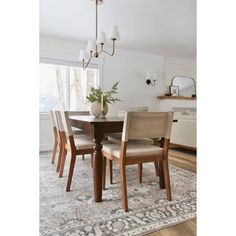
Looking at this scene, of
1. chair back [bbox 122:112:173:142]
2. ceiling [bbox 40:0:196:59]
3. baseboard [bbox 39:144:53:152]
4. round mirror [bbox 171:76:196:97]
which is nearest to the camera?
chair back [bbox 122:112:173:142]

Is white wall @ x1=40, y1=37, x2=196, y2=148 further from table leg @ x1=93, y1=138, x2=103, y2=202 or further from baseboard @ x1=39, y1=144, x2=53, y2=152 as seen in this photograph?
table leg @ x1=93, y1=138, x2=103, y2=202

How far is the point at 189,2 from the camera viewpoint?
9.06ft

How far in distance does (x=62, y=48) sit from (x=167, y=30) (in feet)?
6.87

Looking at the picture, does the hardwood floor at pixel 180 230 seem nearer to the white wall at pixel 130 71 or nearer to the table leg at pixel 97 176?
the table leg at pixel 97 176

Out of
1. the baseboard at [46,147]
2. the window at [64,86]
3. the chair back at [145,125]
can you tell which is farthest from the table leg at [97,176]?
the baseboard at [46,147]

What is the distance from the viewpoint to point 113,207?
66.2 inches

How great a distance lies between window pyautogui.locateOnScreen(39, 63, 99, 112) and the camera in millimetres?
4359

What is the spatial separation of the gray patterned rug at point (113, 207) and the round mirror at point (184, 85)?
141 inches

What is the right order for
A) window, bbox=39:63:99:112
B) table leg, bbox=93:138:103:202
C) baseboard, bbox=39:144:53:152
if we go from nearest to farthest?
table leg, bbox=93:138:103:202 → baseboard, bbox=39:144:53:152 → window, bbox=39:63:99:112

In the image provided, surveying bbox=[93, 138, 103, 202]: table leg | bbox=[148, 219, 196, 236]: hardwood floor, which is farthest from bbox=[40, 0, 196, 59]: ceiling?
bbox=[148, 219, 196, 236]: hardwood floor

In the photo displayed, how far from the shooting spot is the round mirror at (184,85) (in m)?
5.65

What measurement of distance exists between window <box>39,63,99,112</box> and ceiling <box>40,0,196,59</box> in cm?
68
